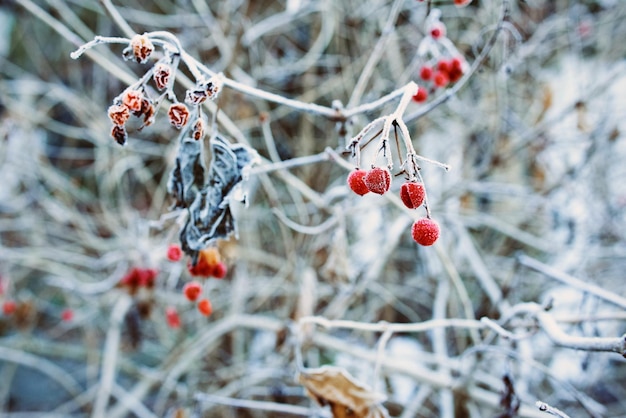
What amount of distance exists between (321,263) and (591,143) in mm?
1047

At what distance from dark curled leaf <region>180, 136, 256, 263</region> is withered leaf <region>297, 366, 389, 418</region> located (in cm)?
36

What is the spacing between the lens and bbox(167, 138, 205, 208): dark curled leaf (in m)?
0.91

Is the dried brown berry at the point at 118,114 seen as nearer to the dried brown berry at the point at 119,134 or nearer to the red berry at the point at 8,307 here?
the dried brown berry at the point at 119,134

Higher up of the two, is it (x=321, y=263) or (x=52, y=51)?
(x=52, y=51)

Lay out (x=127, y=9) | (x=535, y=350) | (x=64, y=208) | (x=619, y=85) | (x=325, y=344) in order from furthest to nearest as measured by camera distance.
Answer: (x=619, y=85) < (x=127, y=9) < (x=64, y=208) < (x=535, y=350) < (x=325, y=344)

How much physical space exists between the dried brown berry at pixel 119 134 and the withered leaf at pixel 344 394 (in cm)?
57

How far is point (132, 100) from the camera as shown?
2.60 feet

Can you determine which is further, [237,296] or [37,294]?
[37,294]

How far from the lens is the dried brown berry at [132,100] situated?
0.79 metres

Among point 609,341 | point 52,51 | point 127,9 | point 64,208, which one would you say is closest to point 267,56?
point 127,9

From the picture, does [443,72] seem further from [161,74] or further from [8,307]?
[8,307]

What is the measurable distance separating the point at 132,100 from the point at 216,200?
0.21 meters

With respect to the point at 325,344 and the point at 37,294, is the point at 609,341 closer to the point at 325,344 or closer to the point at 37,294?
the point at 325,344

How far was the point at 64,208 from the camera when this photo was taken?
94.3 inches
